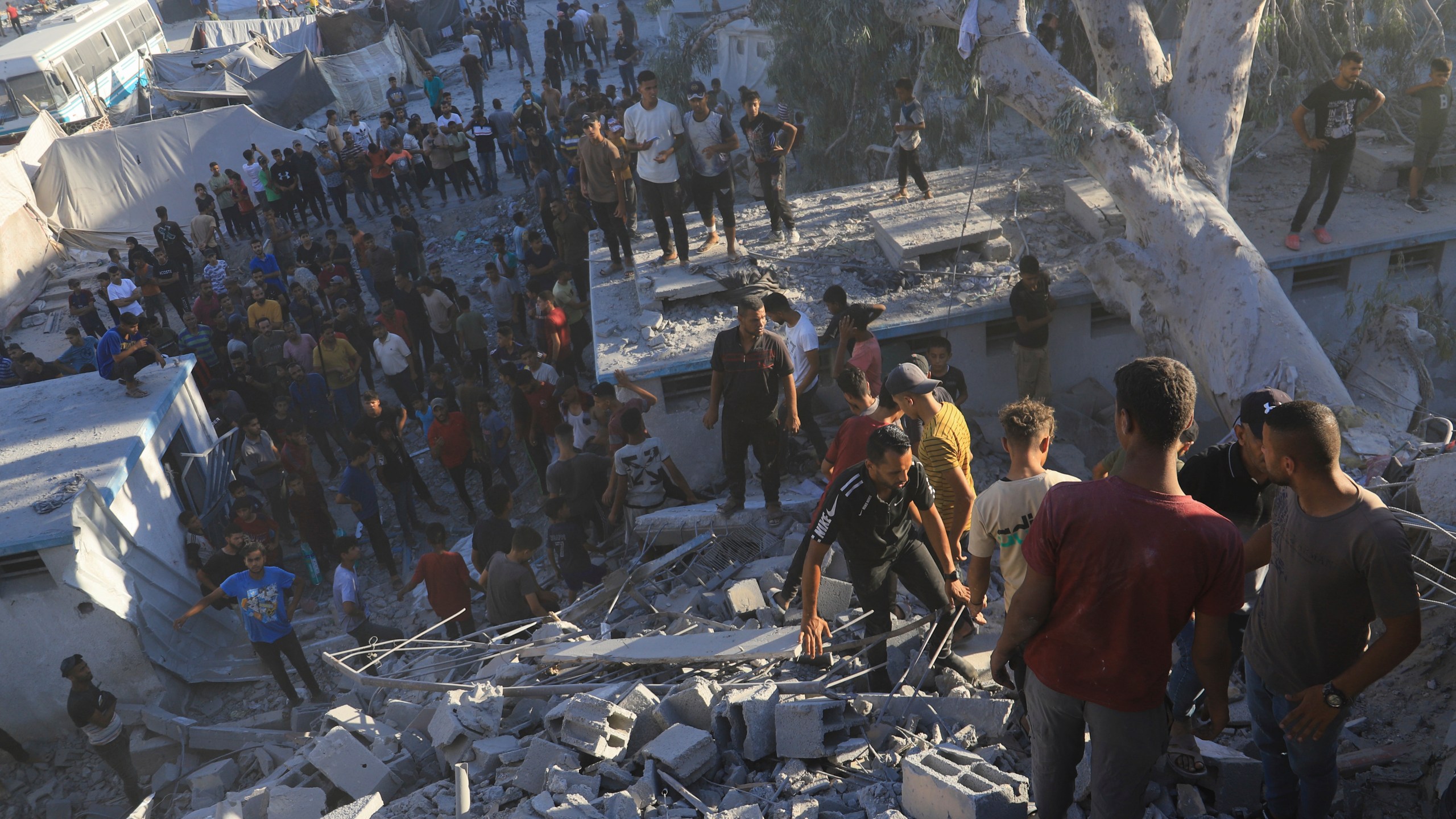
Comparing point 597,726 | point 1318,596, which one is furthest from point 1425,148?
point 597,726

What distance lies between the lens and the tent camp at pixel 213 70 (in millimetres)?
21453

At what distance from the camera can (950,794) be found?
3.32 m

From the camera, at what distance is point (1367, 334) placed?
7.75 m

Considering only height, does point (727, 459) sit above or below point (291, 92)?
below

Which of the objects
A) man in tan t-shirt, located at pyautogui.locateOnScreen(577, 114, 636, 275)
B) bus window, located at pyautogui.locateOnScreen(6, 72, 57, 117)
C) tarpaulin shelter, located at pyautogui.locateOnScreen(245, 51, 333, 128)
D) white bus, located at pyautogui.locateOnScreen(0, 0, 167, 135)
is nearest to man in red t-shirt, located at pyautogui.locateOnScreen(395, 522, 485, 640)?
man in tan t-shirt, located at pyautogui.locateOnScreen(577, 114, 636, 275)

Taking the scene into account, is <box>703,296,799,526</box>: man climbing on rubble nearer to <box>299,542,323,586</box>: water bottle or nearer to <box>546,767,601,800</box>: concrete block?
<box>546,767,601,800</box>: concrete block

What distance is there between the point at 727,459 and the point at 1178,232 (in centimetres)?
407

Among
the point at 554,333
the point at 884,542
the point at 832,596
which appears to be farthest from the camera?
the point at 554,333

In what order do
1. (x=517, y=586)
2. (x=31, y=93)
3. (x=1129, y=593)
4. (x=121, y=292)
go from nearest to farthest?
(x=1129, y=593)
(x=517, y=586)
(x=121, y=292)
(x=31, y=93)

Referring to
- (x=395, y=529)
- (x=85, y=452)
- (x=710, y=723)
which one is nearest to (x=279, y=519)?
(x=395, y=529)

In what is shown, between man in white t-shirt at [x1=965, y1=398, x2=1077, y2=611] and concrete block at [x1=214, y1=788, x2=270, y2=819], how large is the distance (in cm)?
381

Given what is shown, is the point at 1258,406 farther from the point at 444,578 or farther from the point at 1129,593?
the point at 444,578

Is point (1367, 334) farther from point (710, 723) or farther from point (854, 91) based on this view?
point (854, 91)

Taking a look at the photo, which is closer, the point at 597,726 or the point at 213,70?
the point at 597,726
